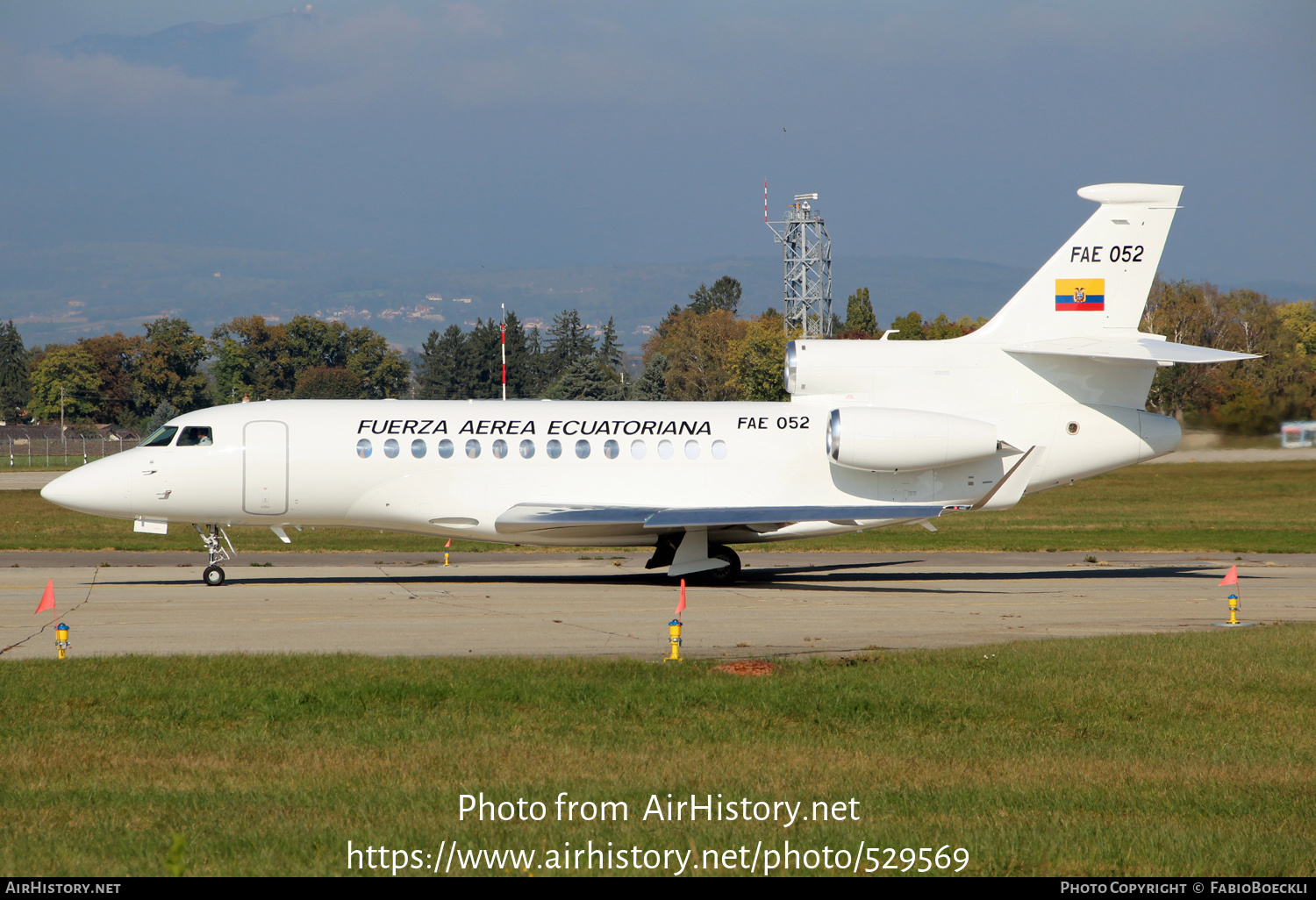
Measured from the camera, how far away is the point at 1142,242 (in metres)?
22.6

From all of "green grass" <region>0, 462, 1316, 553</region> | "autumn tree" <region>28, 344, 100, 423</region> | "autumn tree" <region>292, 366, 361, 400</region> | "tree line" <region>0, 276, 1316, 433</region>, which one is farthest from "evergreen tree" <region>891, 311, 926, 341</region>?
"autumn tree" <region>28, 344, 100, 423</region>

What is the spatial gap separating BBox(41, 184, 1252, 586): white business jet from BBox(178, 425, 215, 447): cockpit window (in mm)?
33

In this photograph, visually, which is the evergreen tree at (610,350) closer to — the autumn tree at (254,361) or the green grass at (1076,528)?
the autumn tree at (254,361)

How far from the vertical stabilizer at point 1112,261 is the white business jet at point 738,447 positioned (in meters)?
0.03

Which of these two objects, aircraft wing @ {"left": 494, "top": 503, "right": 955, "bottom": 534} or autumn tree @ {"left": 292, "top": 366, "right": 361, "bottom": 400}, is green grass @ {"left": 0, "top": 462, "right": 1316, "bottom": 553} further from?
autumn tree @ {"left": 292, "top": 366, "right": 361, "bottom": 400}

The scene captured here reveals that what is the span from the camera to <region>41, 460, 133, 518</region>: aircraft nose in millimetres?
21078

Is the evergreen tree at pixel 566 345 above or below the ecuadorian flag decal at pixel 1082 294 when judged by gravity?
above

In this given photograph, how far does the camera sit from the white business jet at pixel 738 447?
71.4 ft

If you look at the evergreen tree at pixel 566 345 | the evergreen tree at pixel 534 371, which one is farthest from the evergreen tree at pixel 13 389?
the evergreen tree at pixel 566 345

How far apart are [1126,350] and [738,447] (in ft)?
25.0

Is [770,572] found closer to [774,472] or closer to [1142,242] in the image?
[774,472]

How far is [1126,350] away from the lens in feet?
71.9

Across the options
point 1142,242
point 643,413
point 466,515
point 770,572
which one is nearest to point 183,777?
point 466,515

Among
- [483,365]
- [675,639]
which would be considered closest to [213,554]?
[675,639]
